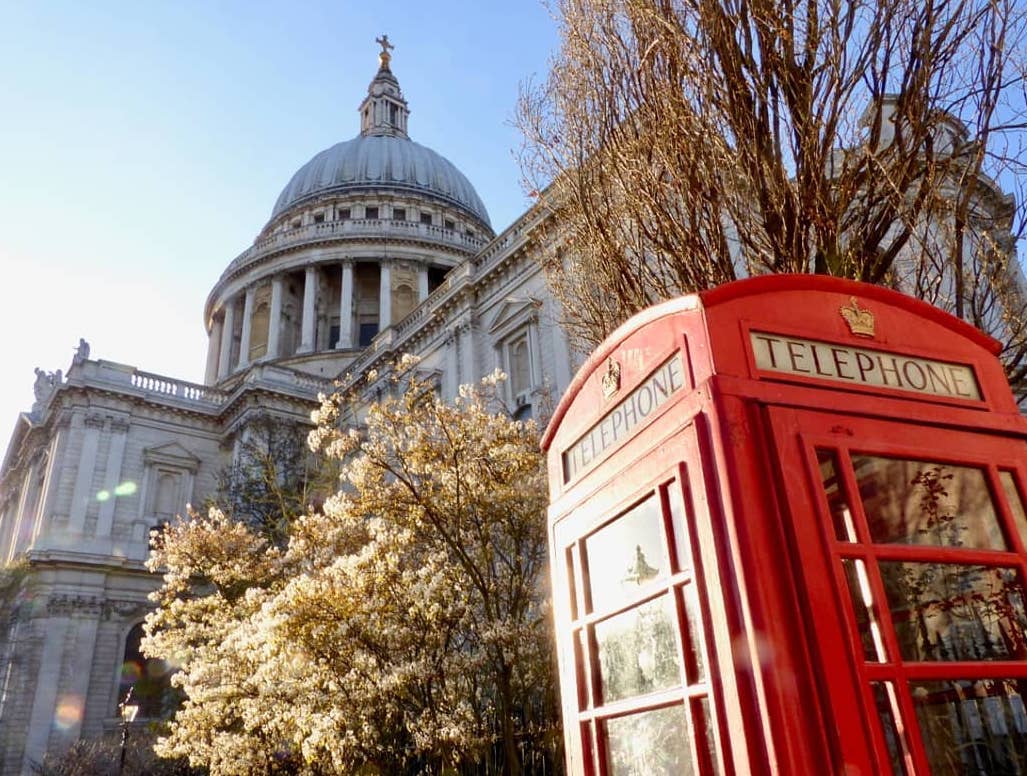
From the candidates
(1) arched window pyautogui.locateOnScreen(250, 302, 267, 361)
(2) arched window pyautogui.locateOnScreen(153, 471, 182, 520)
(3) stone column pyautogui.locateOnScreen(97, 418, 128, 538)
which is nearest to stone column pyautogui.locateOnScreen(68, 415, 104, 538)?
(3) stone column pyautogui.locateOnScreen(97, 418, 128, 538)

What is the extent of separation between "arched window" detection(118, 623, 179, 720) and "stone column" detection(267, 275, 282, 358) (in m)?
15.8

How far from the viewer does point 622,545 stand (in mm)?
2783

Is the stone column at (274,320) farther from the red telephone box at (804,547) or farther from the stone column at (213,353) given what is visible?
the red telephone box at (804,547)

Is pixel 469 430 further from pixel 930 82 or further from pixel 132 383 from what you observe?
pixel 132 383

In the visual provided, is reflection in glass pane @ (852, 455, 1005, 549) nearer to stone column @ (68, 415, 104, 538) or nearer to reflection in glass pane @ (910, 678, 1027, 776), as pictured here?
reflection in glass pane @ (910, 678, 1027, 776)

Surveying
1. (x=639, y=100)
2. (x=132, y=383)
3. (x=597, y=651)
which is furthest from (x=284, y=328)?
(x=597, y=651)

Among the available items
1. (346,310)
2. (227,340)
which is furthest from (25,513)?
(346,310)

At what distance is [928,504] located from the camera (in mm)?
2441

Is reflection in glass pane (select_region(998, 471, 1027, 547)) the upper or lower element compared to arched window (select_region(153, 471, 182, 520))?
lower

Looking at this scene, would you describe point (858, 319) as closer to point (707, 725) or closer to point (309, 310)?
point (707, 725)

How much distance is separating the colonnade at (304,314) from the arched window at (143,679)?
1575 cm

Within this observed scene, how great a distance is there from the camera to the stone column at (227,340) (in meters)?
43.0

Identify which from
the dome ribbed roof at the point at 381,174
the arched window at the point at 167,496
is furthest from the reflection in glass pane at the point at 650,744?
the dome ribbed roof at the point at 381,174

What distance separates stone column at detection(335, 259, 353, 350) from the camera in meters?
39.1
